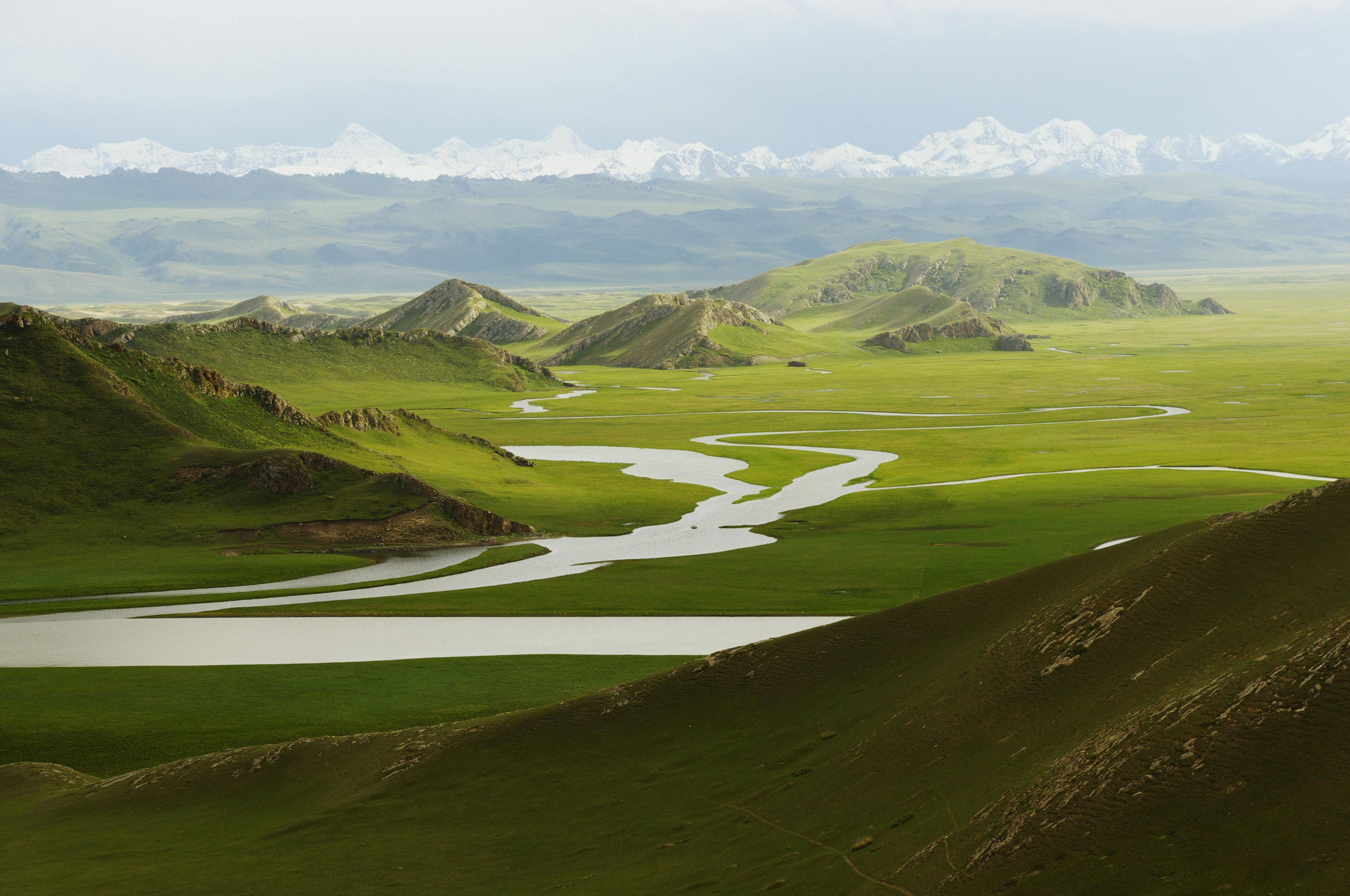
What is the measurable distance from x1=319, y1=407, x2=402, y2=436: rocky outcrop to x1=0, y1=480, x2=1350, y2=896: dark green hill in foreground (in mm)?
70960

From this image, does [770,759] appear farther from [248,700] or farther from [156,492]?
[156,492]

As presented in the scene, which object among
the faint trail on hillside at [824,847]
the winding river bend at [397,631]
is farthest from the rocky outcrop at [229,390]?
the faint trail on hillside at [824,847]

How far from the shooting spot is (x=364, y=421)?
95.9 m

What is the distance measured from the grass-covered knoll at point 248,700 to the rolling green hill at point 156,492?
19.0 metres

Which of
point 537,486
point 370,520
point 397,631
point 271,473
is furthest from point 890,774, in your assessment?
point 537,486

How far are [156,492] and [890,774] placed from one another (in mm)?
65493

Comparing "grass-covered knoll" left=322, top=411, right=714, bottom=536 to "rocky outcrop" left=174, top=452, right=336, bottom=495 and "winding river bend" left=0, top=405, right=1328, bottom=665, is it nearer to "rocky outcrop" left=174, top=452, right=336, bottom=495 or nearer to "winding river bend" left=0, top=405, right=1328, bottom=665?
"winding river bend" left=0, top=405, right=1328, bottom=665

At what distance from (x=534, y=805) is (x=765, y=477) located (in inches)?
2998

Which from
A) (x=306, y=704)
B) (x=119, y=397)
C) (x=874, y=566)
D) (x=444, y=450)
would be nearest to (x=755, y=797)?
(x=306, y=704)

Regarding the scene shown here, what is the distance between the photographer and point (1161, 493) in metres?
73.4

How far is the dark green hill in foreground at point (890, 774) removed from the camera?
442 inches

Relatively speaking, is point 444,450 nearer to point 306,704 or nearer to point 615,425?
point 615,425

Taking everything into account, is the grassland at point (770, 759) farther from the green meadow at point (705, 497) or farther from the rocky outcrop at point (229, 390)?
the rocky outcrop at point (229, 390)

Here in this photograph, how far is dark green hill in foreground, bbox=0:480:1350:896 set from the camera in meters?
11.2
